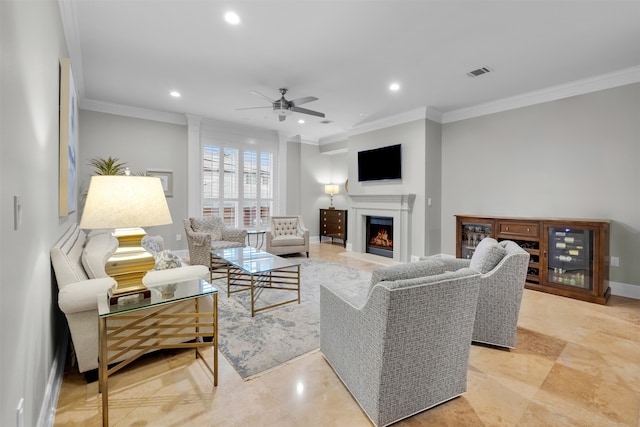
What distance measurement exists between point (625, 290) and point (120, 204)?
538 centimetres

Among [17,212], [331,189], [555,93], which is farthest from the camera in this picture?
[331,189]

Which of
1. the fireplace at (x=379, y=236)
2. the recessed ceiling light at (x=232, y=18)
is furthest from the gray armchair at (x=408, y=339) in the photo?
the fireplace at (x=379, y=236)

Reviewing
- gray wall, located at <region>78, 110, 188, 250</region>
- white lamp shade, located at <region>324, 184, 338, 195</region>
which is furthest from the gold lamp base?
white lamp shade, located at <region>324, 184, 338, 195</region>

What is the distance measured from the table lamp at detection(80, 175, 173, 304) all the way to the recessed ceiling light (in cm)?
169

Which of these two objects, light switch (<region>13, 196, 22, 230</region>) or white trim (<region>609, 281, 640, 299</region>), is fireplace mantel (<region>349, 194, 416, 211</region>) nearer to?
white trim (<region>609, 281, 640, 299</region>)

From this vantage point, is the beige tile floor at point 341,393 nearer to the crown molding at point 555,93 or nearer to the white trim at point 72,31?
the white trim at point 72,31

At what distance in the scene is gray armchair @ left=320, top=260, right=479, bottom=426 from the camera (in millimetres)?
1396

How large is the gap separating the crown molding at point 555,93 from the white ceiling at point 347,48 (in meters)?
0.04

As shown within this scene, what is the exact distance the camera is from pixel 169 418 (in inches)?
62.6

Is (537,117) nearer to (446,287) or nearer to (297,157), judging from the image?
(446,287)

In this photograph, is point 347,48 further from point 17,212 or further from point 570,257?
point 570,257

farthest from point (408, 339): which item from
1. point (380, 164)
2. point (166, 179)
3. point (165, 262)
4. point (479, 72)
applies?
point (166, 179)

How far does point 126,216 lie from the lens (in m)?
1.66

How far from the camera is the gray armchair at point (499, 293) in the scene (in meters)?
→ 2.19
